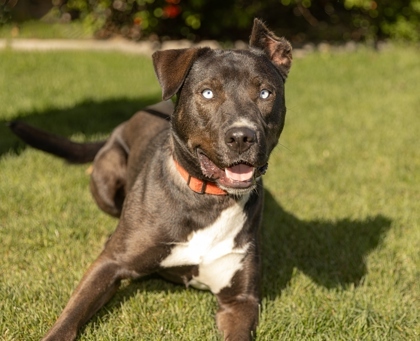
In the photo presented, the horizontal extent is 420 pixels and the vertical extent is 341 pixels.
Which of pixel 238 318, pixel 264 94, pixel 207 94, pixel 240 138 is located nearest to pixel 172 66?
pixel 207 94

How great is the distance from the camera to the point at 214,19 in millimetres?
12711

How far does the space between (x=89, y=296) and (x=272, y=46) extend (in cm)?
187

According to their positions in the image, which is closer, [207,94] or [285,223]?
[207,94]

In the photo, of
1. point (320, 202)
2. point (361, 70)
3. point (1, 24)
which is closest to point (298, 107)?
point (361, 70)

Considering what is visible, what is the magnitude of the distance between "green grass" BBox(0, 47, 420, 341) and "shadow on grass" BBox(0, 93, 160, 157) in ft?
0.08

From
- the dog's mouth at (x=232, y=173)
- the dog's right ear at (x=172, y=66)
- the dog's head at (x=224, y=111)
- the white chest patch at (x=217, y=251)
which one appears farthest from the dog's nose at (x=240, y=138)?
the white chest patch at (x=217, y=251)

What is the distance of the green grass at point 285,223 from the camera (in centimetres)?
383

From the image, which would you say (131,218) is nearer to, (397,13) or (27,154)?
(27,154)

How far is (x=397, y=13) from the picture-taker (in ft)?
42.5

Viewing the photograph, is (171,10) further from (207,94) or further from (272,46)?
(207,94)

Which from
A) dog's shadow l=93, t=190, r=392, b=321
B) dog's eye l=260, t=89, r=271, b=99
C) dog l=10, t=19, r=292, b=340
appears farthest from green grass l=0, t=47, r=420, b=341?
dog's eye l=260, t=89, r=271, b=99

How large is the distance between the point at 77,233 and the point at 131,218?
1.15 metres

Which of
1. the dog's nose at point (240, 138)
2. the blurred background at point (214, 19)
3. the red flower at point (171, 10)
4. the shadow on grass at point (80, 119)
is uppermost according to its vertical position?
the dog's nose at point (240, 138)

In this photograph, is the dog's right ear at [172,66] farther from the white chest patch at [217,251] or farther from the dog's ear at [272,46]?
the white chest patch at [217,251]
